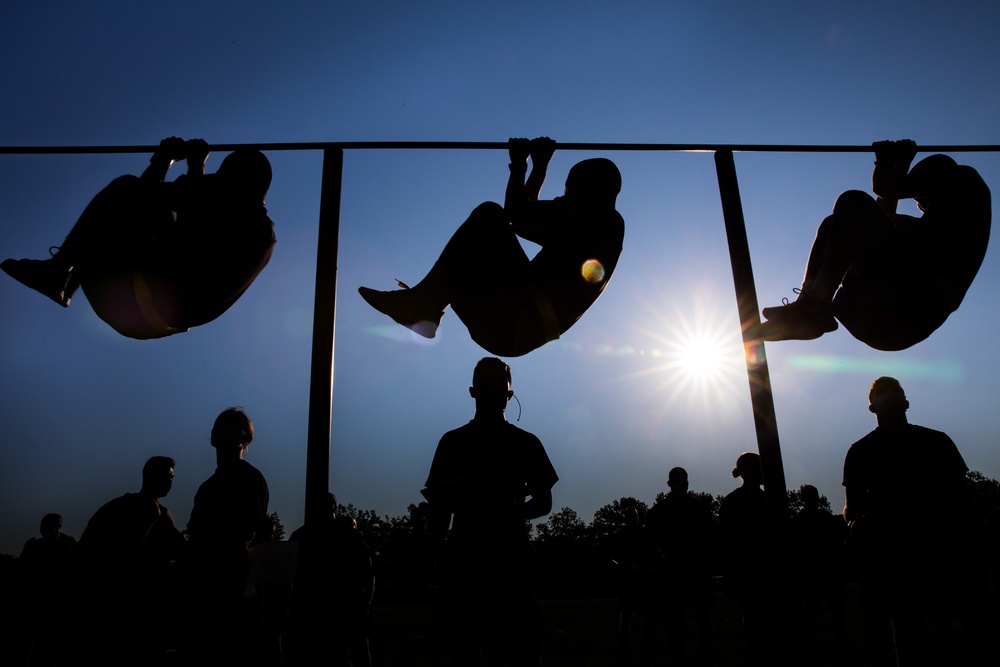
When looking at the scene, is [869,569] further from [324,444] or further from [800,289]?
[324,444]

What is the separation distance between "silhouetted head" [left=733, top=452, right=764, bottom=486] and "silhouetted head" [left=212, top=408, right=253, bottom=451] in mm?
3369

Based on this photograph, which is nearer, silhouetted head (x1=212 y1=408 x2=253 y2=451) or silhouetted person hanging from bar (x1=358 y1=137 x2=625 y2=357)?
silhouetted person hanging from bar (x1=358 y1=137 x2=625 y2=357)

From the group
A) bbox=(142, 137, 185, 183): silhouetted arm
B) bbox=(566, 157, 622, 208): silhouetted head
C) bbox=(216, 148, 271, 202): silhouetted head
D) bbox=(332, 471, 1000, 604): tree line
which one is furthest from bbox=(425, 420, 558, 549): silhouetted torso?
bbox=(332, 471, 1000, 604): tree line

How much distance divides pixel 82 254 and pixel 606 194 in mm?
2581

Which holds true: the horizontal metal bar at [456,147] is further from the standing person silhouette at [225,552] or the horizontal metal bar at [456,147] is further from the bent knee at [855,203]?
the standing person silhouette at [225,552]

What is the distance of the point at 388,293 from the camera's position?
341cm

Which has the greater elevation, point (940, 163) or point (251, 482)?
point (940, 163)

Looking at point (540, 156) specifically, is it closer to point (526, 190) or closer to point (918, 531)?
point (526, 190)

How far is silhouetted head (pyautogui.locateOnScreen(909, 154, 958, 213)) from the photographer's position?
345 centimetres

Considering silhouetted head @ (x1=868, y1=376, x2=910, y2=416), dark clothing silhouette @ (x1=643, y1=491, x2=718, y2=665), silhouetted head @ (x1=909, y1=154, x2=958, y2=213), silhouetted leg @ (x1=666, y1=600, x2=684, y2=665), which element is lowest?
silhouetted leg @ (x1=666, y1=600, x2=684, y2=665)

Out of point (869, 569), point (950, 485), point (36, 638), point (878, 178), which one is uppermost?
point (878, 178)

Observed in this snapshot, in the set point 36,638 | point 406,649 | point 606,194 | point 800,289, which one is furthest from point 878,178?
point 406,649

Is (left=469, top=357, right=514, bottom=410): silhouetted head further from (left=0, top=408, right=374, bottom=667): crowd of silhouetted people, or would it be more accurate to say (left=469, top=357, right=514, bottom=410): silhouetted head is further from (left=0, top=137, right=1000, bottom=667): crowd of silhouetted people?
(left=0, top=408, right=374, bottom=667): crowd of silhouetted people

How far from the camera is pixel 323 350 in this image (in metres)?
2.51
